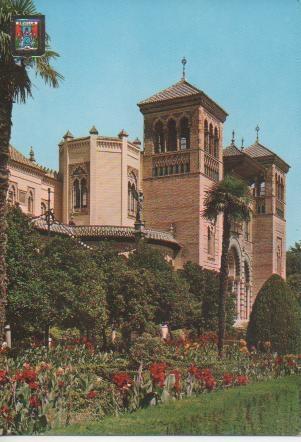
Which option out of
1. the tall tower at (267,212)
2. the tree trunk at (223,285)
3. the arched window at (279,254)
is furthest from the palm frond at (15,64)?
the arched window at (279,254)

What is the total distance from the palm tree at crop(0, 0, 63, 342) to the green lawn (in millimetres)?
5138

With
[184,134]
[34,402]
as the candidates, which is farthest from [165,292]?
[34,402]

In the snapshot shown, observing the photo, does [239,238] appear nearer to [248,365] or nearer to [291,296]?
[291,296]

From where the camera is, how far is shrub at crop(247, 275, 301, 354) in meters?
25.5

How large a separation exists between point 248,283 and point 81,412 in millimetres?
45040

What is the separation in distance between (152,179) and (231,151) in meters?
8.89

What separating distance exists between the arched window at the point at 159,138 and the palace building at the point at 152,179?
0.06 meters

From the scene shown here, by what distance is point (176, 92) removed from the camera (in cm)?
4741

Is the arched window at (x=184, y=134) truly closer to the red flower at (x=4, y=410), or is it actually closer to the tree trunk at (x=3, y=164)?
the tree trunk at (x=3, y=164)

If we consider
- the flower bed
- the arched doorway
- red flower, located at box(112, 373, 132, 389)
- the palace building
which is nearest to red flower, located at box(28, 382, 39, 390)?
the flower bed

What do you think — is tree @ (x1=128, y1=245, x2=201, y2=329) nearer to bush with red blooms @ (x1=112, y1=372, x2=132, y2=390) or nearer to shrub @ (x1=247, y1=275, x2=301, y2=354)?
shrub @ (x1=247, y1=275, x2=301, y2=354)

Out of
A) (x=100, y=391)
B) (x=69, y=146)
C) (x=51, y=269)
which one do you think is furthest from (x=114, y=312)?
(x=69, y=146)

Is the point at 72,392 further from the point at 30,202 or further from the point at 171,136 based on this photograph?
the point at 171,136

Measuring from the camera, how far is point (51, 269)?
864 inches
